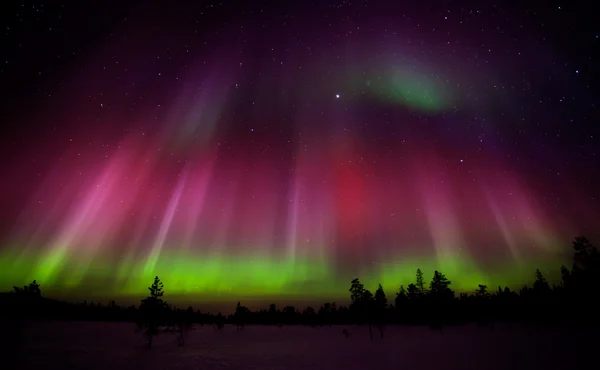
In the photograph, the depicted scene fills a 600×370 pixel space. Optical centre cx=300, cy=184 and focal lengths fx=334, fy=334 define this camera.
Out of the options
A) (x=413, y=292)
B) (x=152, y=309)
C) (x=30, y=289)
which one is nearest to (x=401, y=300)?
(x=413, y=292)

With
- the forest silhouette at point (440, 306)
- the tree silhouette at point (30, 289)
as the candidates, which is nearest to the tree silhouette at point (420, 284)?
the forest silhouette at point (440, 306)

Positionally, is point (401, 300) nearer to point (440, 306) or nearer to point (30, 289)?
point (440, 306)

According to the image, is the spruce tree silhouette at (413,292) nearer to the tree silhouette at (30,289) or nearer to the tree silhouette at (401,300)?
the tree silhouette at (401,300)

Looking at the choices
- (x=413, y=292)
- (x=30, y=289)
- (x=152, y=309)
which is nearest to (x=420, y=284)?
(x=413, y=292)

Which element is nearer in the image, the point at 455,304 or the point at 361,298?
the point at 361,298

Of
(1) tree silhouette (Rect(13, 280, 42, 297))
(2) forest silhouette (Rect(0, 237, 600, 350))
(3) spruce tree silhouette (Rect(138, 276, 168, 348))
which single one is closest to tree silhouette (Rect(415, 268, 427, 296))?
(2) forest silhouette (Rect(0, 237, 600, 350))

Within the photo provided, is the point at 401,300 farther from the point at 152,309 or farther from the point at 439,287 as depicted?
the point at 152,309

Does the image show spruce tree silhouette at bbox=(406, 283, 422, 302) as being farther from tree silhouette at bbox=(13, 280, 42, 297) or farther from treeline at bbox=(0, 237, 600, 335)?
tree silhouette at bbox=(13, 280, 42, 297)

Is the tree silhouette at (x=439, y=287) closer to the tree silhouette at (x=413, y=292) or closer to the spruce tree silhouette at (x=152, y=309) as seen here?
the tree silhouette at (x=413, y=292)

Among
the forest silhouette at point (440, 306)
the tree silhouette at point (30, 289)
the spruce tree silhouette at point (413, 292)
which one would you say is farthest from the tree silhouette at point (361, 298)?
the tree silhouette at point (30, 289)

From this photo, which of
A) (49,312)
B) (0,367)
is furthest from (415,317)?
(49,312)

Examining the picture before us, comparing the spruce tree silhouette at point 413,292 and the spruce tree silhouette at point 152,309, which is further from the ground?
the spruce tree silhouette at point 413,292

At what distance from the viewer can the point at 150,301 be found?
7831 centimetres

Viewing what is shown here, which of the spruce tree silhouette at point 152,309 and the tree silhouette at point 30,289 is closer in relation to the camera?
the spruce tree silhouette at point 152,309
